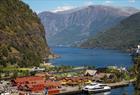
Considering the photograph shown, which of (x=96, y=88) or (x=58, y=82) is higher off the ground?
(x=58, y=82)

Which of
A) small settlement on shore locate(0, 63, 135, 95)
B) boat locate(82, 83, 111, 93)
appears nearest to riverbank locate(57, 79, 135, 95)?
small settlement on shore locate(0, 63, 135, 95)

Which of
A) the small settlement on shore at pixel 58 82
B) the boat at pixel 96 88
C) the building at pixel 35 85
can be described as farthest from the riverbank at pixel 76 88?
the boat at pixel 96 88

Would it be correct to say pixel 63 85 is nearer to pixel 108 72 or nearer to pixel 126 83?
pixel 126 83

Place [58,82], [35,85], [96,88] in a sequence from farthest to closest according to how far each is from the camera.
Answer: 1. [58,82]
2. [96,88]
3. [35,85]

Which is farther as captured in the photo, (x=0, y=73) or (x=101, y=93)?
(x=0, y=73)

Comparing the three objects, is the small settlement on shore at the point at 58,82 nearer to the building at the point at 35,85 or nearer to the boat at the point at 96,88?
the building at the point at 35,85

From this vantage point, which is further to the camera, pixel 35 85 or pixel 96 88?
pixel 96 88

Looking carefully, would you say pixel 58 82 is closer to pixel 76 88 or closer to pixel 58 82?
pixel 58 82

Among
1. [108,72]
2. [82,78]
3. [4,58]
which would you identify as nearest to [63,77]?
[82,78]

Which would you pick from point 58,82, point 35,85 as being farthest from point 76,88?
point 35,85
